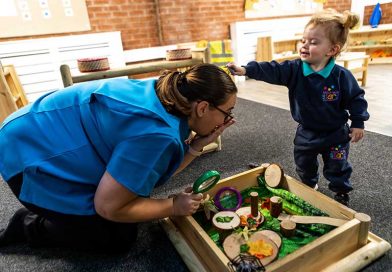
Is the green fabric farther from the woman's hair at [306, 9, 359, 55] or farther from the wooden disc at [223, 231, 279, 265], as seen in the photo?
the woman's hair at [306, 9, 359, 55]

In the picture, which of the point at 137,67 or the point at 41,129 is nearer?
the point at 41,129

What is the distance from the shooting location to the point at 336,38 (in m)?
1.17

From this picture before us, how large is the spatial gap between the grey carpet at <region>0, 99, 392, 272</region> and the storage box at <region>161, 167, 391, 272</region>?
0.17ft

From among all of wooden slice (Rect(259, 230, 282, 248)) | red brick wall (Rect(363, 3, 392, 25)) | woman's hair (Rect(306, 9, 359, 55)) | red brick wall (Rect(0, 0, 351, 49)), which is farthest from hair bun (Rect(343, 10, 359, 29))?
red brick wall (Rect(363, 3, 392, 25))

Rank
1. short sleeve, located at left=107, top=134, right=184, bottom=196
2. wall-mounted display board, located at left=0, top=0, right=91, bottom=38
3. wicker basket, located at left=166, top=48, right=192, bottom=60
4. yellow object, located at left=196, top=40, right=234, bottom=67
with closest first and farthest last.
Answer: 1. short sleeve, located at left=107, top=134, right=184, bottom=196
2. wicker basket, located at left=166, top=48, right=192, bottom=60
3. wall-mounted display board, located at left=0, top=0, right=91, bottom=38
4. yellow object, located at left=196, top=40, right=234, bottom=67

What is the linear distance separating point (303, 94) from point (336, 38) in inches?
10.0

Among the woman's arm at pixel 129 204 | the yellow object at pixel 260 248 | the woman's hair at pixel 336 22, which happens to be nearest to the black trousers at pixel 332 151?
the woman's hair at pixel 336 22

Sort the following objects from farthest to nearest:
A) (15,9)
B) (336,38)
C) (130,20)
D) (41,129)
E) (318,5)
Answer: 1. (318,5)
2. (130,20)
3. (15,9)
4. (336,38)
5. (41,129)

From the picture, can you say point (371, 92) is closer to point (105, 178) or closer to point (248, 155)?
point (248, 155)

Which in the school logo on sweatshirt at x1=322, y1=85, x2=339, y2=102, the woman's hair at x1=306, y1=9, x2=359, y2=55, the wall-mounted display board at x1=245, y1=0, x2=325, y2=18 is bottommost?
the school logo on sweatshirt at x1=322, y1=85, x2=339, y2=102

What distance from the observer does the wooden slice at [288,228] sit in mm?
993

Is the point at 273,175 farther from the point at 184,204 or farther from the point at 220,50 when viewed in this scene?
the point at 220,50

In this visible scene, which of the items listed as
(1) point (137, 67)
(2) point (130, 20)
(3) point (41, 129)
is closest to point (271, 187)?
(3) point (41, 129)

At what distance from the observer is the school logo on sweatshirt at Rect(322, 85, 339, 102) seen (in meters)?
1.15
